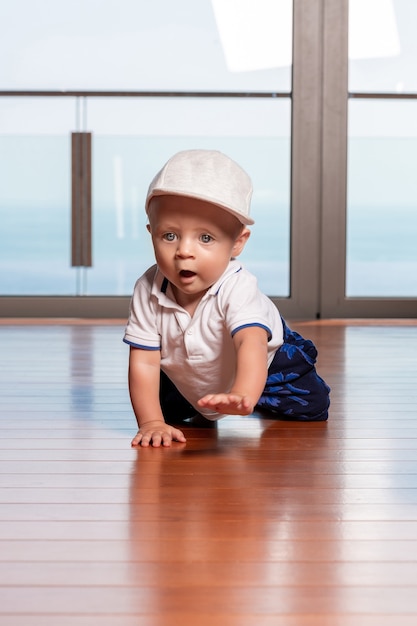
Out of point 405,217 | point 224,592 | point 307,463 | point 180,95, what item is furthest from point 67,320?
point 224,592

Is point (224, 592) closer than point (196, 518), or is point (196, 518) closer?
point (224, 592)

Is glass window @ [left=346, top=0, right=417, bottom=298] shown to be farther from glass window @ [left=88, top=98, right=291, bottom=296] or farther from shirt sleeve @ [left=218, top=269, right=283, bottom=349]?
shirt sleeve @ [left=218, top=269, right=283, bottom=349]

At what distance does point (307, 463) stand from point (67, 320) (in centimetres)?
273

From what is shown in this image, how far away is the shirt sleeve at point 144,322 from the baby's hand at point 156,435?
148mm

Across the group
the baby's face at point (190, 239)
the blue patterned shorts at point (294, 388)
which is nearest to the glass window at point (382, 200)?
the blue patterned shorts at point (294, 388)

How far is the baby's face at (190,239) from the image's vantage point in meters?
1.65

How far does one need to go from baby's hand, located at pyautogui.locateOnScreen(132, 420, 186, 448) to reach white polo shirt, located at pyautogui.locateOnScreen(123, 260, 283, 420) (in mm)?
113

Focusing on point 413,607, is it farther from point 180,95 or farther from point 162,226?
point 180,95

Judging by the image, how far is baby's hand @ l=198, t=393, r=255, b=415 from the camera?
4.91ft

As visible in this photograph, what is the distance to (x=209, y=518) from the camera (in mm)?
1267

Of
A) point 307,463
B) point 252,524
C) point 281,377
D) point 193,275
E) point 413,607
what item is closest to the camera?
point 413,607

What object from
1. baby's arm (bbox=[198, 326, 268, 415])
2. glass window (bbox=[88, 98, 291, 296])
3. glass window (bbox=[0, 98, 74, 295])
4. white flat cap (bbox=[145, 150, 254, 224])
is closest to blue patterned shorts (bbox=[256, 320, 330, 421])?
baby's arm (bbox=[198, 326, 268, 415])

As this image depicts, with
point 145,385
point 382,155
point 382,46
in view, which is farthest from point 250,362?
point 382,46

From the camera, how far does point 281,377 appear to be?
192 cm
